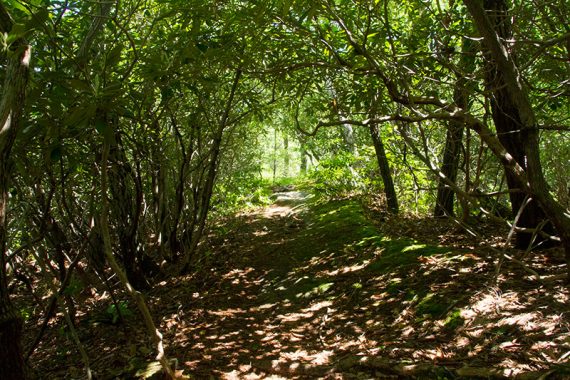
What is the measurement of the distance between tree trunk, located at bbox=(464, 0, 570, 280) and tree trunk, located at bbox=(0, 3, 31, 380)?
269cm

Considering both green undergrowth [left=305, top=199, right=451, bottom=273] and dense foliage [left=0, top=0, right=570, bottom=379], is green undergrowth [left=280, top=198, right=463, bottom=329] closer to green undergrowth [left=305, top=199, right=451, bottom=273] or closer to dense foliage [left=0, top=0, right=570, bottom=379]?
green undergrowth [left=305, top=199, right=451, bottom=273]

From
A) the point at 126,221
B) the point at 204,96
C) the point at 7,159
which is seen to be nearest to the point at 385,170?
the point at 204,96

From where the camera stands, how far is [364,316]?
435cm

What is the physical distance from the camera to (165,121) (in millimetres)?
6391

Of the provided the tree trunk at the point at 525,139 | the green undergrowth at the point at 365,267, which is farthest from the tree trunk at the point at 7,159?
the green undergrowth at the point at 365,267

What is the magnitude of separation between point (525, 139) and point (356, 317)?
2580 mm

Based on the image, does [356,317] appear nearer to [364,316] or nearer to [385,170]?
[364,316]

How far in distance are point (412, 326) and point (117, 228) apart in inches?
172

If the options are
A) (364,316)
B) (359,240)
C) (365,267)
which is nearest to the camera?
(364,316)

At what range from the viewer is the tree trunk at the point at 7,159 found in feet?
7.86

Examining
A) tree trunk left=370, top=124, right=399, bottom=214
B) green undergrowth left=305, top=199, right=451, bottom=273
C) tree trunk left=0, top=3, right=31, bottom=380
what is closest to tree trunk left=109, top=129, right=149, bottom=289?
green undergrowth left=305, top=199, right=451, bottom=273

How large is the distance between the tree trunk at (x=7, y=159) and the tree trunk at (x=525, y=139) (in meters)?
2.69

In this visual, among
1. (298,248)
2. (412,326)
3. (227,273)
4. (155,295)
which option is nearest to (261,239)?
(298,248)

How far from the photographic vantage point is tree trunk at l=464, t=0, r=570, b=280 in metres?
2.45
